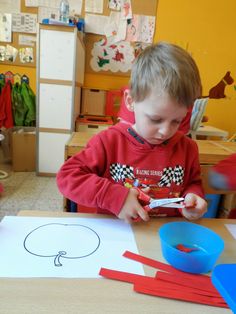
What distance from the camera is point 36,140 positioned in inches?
88.1

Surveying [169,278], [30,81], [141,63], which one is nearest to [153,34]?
[30,81]

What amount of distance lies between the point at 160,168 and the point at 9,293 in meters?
0.45

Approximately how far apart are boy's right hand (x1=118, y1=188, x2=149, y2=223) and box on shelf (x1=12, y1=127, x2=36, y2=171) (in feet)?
6.28

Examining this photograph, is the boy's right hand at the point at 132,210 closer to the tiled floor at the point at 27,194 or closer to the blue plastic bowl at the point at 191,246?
the blue plastic bowl at the point at 191,246

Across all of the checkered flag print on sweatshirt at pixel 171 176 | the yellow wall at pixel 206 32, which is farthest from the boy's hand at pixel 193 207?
the yellow wall at pixel 206 32

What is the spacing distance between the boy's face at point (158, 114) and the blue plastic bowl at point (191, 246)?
0.68ft

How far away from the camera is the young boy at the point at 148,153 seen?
0.56 metres

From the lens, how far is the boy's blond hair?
0.57 meters

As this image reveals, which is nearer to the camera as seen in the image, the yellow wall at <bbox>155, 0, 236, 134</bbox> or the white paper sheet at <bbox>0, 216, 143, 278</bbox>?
the white paper sheet at <bbox>0, 216, 143, 278</bbox>

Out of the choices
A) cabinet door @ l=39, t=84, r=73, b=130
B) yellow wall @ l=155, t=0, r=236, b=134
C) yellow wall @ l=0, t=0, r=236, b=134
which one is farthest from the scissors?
yellow wall @ l=155, t=0, r=236, b=134

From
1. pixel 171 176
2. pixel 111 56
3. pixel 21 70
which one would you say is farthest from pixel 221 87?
pixel 171 176

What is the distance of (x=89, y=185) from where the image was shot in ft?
1.89

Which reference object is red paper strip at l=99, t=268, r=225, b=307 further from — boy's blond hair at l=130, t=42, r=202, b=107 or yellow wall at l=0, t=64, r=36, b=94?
yellow wall at l=0, t=64, r=36, b=94

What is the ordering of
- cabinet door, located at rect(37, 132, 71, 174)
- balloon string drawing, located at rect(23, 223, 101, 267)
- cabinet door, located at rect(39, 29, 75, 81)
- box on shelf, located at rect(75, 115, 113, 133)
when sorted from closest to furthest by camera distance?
1. balloon string drawing, located at rect(23, 223, 101, 267)
2. cabinet door, located at rect(39, 29, 75, 81)
3. cabinet door, located at rect(37, 132, 71, 174)
4. box on shelf, located at rect(75, 115, 113, 133)
